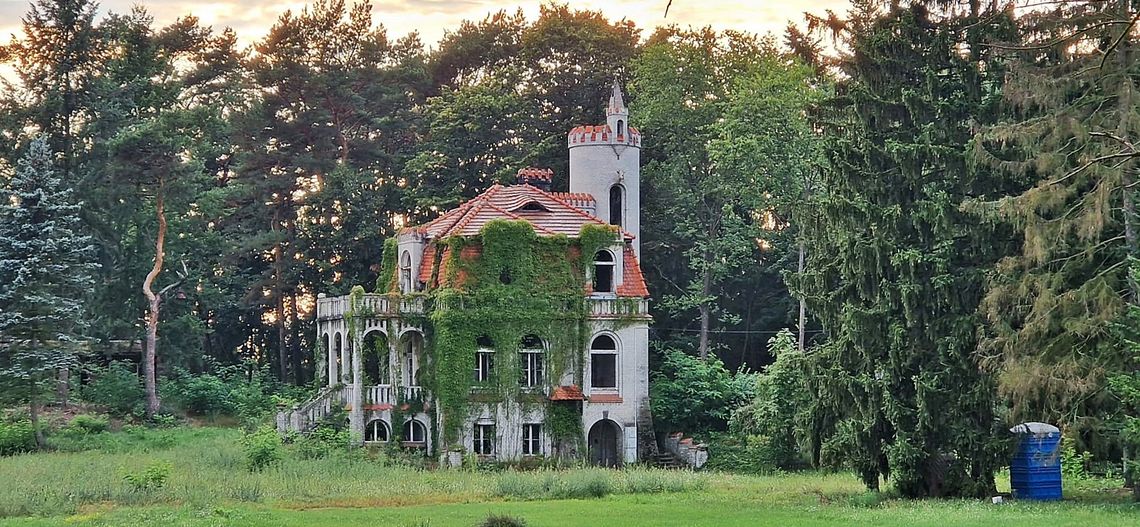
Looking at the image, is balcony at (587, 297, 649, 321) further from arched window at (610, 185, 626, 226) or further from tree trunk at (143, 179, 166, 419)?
tree trunk at (143, 179, 166, 419)

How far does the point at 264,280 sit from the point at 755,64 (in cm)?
1972

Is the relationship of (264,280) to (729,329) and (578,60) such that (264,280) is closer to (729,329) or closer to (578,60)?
(578,60)

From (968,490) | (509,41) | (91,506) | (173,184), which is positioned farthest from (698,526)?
(509,41)

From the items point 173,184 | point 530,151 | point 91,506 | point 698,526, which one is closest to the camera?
point 698,526

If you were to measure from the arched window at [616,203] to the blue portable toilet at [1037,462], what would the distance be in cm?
2182

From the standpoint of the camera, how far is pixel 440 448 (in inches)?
1626

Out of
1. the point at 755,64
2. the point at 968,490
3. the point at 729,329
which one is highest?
the point at 755,64

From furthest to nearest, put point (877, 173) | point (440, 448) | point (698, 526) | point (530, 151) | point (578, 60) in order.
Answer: point (578, 60), point (530, 151), point (440, 448), point (877, 173), point (698, 526)

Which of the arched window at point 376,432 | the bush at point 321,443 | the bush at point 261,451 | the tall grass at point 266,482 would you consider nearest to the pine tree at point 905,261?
the tall grass at point 266,482

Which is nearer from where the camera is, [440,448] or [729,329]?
[440,448]

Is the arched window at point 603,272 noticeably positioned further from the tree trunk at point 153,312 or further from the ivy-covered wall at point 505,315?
the tree trunk at point 153,312

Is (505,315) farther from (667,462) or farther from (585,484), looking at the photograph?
(585,484)

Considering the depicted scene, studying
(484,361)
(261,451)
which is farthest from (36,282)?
(484,361)

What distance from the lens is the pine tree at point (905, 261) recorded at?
1062 inches
